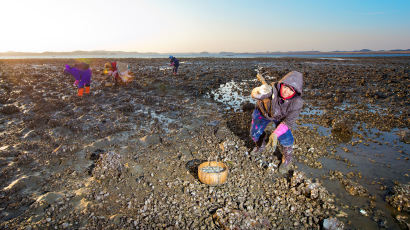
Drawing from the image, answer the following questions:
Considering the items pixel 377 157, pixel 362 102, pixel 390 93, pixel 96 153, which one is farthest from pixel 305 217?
pixel 390 93

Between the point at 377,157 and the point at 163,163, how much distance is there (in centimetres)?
608

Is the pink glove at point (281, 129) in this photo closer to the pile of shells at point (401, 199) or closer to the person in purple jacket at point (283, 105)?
the person in purple jacket at point (283, 105)

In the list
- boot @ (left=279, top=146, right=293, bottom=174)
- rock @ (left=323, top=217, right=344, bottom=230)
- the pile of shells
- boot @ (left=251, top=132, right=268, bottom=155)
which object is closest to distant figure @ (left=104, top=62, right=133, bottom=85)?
boot @ (left=251, top=132, right=268, bottom=155)

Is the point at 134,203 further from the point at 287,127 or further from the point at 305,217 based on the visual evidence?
the point at 287,127

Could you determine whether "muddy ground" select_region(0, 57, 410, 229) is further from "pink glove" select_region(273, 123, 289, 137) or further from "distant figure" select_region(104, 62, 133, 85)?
"distant figure" select_region(104, 62, 133, 85)

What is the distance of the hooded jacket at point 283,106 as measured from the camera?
503 cm

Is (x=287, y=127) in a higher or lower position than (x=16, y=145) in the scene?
higher

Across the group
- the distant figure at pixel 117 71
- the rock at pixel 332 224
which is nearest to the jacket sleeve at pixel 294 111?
the rock at pixel 332 224

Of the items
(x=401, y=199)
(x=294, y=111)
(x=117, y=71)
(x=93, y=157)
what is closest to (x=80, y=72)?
(x=117, y=71)

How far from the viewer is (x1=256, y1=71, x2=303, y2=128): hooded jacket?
503 cm

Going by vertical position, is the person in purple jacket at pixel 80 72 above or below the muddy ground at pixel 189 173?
above

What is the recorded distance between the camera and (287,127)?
5.22 metres

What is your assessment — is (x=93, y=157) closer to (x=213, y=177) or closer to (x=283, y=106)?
(x=213, y=177)

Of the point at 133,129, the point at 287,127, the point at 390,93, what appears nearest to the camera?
the point at 287,127
